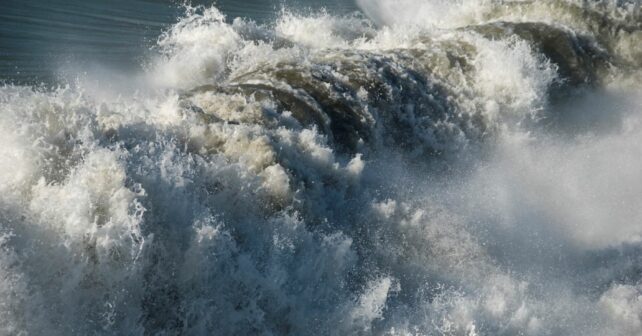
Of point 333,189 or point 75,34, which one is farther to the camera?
point 75,34

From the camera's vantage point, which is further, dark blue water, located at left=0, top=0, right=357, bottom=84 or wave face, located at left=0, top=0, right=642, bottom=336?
dark blue water, located at left=0, top=0, right=357, bottom=84

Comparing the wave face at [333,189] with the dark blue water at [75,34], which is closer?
the wave face at [333,189]

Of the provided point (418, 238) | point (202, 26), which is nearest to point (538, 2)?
point (202, 26)

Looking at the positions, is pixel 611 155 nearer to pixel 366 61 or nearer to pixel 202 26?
pixel 366 61

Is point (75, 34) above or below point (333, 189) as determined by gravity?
above
